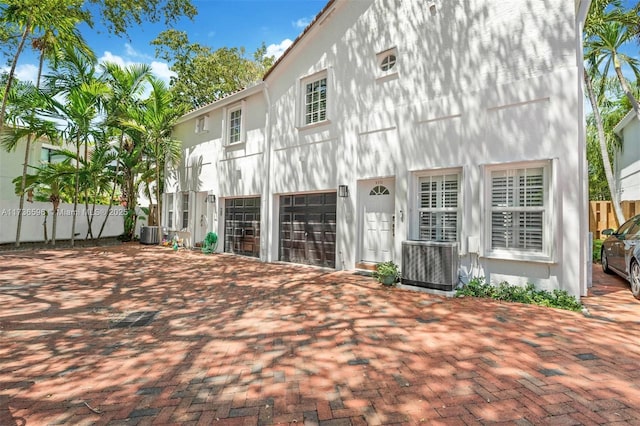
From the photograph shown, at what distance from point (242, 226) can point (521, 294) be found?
9.17 meters

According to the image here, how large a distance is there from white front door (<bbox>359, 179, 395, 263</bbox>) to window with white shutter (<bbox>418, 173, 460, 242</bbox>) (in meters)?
0.78

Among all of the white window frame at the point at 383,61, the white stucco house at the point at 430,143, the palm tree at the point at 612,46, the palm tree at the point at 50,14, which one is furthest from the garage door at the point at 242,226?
the palm tree at the point at 612,46

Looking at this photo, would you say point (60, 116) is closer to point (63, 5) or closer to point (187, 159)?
point (187, 159)

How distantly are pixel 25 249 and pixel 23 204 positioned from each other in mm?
2169

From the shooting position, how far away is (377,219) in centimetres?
816

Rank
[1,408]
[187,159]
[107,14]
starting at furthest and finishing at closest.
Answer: [187,159] < [107,14] < [1,408]

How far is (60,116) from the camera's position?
12.8m

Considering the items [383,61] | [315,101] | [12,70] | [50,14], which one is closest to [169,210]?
[12,70]

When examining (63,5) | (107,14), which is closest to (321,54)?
(107,14)

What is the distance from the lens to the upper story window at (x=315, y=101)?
9.56 meters

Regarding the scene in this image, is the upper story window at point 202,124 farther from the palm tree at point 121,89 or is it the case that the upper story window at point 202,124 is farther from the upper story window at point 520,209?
the upper story window at point 520,209

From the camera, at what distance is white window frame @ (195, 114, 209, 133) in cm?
1380

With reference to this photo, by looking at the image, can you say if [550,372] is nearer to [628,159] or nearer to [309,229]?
[309,229]

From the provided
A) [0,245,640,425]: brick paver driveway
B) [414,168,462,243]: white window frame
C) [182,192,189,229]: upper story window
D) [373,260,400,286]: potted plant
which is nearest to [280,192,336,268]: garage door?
[373,260,400,286]: potted plant
